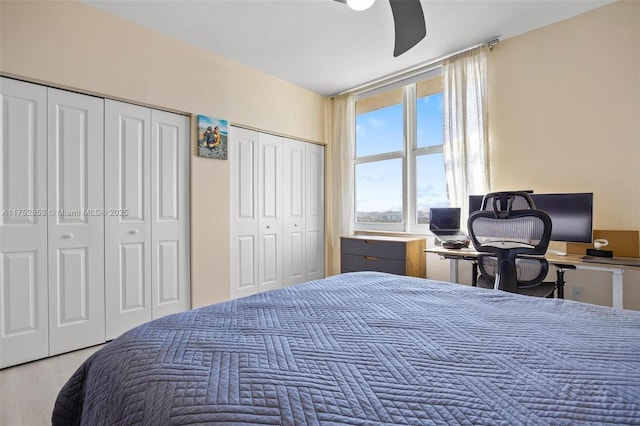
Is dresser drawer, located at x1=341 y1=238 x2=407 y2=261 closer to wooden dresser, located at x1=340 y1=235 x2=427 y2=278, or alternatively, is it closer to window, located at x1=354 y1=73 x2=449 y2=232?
wooden dresser, located at x1=340 y1=235 x2=427 y2=278

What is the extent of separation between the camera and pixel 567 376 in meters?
0.74

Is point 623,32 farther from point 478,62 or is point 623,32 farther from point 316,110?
point 316,110

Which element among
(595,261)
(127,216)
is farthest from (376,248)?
(127,216)

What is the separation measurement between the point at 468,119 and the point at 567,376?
2950 mm

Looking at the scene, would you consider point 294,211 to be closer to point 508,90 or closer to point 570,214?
point 508,90

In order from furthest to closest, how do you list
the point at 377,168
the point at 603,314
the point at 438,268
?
the point at 377,168 < the point at 438,268 < the point at 603,314

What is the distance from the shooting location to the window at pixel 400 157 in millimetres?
3734

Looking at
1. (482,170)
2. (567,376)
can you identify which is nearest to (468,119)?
(482,170)

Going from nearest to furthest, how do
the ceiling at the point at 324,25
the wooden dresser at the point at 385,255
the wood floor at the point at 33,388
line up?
the wood floor at the point at 33,388
the ceiling at the point at 324,25
the wooden dresser at the point at 385,255

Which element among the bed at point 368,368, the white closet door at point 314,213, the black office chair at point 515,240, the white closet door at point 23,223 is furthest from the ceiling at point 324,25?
the bed at point 368,368

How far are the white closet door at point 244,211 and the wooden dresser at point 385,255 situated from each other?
1098mm

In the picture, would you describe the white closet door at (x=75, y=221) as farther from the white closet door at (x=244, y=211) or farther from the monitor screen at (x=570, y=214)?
the monitor screen at (x=570, y=214)

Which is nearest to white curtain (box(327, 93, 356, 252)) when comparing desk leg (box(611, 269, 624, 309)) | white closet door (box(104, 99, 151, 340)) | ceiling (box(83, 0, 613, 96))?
ceiling (box(83, 0, 613, 96))

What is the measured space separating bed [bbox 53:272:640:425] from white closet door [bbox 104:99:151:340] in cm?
190
